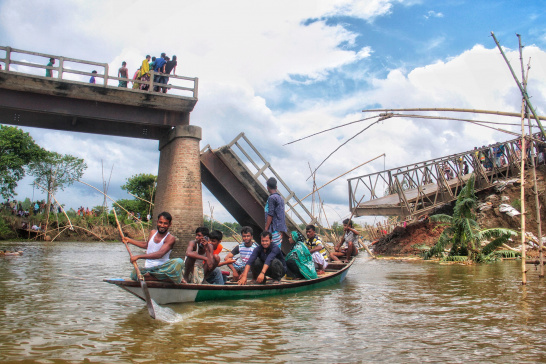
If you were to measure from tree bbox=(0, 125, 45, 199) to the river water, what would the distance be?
2890cm

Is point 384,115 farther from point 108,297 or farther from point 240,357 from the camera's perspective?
point 108,297

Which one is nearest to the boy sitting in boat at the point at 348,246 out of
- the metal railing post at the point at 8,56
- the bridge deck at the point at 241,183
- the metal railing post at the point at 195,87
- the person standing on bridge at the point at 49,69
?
the bridge deck at the point at 241,183

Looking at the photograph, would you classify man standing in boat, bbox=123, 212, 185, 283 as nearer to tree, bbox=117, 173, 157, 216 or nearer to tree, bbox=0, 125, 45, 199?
tree, bbox=0, 125, 45, 199

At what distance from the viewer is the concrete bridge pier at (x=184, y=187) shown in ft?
53.2

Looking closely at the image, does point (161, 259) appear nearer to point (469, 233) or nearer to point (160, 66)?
point (160, 66)

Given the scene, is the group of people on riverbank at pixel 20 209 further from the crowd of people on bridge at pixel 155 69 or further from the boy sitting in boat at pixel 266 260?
the boy sitting in boat at pixel 266 260

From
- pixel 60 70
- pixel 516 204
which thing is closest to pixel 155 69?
pixel 60 70

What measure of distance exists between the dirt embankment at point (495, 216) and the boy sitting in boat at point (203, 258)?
13840mm

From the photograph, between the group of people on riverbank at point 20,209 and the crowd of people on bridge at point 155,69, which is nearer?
the crowd of people on bridge at point 155,69

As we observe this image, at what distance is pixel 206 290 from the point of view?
793 centimetres

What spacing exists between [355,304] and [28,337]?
5555 millimetres

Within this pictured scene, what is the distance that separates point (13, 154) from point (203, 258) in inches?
1329

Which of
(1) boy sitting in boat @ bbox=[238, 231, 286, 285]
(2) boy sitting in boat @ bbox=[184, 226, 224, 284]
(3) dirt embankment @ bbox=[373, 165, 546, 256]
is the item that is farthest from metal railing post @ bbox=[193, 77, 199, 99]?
(3) dirt embankment @ bbox=[373, 165, 546, 256]

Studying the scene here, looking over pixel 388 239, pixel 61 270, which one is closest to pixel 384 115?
pixel 61 270
